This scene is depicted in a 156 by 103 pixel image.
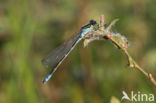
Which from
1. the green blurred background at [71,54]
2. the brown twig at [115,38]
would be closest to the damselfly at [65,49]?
the brown twig at [115,38]

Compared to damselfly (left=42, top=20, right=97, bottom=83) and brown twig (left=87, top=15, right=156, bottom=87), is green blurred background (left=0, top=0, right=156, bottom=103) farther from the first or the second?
brown twig (left=87, top=15, right=156, bottom=87)

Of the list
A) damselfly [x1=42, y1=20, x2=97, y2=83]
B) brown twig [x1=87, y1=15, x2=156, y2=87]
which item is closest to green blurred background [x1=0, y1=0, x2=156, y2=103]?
damselfly [x1=42, y1=20, x2=97, y2=83]

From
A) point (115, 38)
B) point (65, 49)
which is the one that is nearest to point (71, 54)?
point (65, 49)

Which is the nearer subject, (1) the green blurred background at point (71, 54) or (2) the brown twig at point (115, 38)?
(2) the brown twig at point (115, 38)

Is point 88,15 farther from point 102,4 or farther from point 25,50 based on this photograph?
point 25,50

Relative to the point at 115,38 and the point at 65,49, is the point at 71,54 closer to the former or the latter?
the point at 65,49

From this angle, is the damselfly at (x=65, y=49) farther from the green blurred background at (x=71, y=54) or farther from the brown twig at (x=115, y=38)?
the green blurred background at (x=71, y=54)
